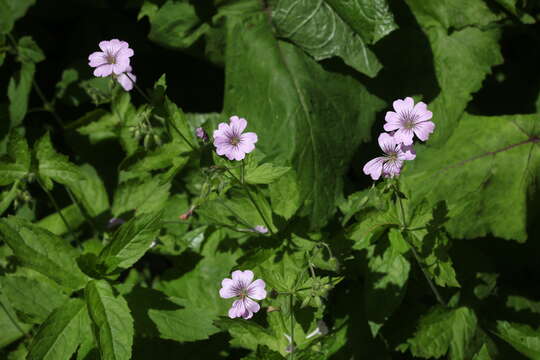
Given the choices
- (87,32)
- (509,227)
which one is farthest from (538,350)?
(87,32)

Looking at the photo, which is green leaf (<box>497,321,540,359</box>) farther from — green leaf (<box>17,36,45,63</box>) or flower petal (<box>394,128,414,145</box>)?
green leaf (<box>17,36,45,63</box>)

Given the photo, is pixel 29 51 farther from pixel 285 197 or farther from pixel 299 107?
pixel 285 197

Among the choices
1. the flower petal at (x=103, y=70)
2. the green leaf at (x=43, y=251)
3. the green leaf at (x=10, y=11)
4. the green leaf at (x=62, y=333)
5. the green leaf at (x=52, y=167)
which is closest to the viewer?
the flower petal at (x=103, y=70)

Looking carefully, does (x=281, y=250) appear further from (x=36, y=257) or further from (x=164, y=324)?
(x=36, y=257)

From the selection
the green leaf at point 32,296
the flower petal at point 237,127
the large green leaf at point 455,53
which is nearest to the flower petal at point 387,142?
the flower petal at point 237,127

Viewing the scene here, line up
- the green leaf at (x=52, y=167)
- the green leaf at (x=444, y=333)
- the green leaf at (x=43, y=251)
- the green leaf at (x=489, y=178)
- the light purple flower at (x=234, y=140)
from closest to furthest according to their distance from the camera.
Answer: the light purple flower at (x=234, y=140) < the green leaf at (x=43, y=251) < the green leaf at (x=444, y=333) < the green leaf at (x=52, y=167) < the green leaf at (x=489, y=178)

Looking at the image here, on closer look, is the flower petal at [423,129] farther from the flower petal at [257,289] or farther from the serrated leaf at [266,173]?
the flower petal at [257,289]
